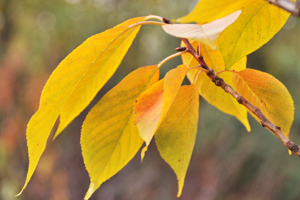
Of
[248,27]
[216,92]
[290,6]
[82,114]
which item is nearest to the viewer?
[290,6]

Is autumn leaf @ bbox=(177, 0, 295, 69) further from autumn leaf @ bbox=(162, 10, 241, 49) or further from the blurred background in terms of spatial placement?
the blurred background

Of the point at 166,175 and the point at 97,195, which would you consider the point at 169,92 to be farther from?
the point at 97,195

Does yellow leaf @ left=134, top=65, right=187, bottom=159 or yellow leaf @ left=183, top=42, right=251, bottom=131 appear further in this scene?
yellow leaf @ left=183, top=42, right=251, bottom=131

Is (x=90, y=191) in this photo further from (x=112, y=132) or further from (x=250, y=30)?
(x=250, y=30)

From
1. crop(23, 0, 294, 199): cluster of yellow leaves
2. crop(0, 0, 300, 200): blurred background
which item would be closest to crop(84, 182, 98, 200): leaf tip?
crop(23, 0, 294, 199): cluster of yellow leaves

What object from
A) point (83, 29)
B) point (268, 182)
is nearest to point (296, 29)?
point (268, 182)

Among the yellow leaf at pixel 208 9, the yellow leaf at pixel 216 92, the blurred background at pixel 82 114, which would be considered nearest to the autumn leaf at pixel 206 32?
the yellow leaf at pixel 208 9

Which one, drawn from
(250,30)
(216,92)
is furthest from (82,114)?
(250,30)
